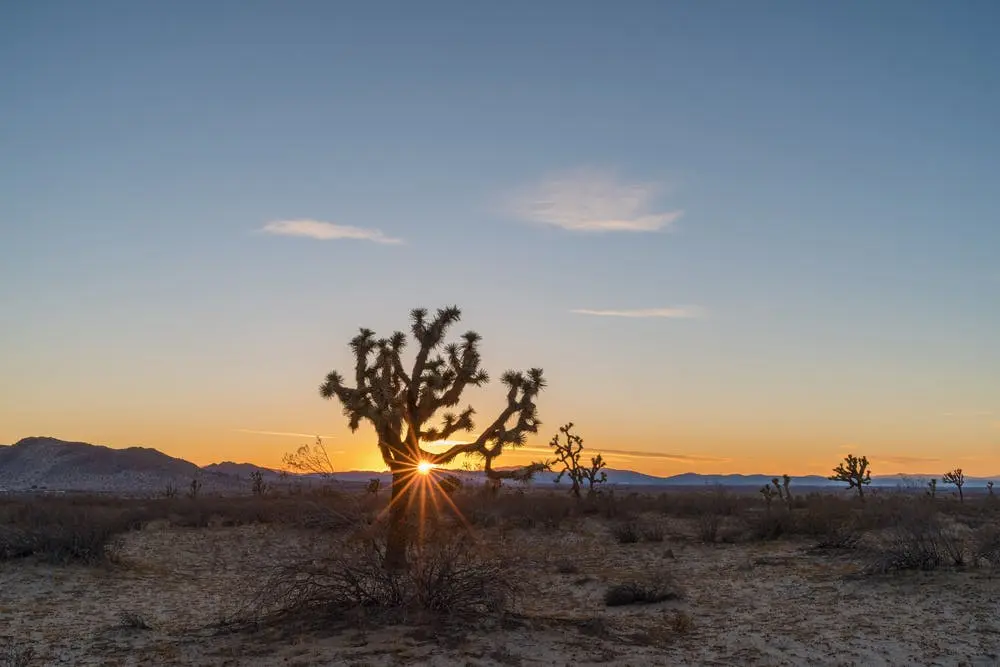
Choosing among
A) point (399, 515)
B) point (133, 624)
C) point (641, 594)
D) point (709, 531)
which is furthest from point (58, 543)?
point (709, 531)

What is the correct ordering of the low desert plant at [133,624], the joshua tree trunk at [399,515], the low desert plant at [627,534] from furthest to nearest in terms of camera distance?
the low desert plant at [627,534], the joshua tree trunk at [399,515], the low desert plant at [133,624]

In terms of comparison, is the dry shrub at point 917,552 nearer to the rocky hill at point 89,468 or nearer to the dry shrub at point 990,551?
the dry shrub at point 990,551

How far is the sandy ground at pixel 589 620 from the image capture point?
30.9ft

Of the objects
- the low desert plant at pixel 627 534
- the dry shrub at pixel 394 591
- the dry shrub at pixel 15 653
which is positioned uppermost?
the dry shrub at pixel 394 591

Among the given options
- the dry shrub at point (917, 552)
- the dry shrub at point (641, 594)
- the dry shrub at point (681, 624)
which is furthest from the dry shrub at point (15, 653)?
the dry shrub at point (917, 552)

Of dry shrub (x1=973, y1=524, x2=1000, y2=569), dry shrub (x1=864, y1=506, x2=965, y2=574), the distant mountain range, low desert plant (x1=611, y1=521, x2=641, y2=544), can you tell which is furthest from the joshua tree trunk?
the distant mountain range

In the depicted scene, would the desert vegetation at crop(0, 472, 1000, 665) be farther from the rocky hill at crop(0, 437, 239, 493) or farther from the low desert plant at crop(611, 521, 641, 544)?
the rocky hill at crop(0, 437, 239, 493)

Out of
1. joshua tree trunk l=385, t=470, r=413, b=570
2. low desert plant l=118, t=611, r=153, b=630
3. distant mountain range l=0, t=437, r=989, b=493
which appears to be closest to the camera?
low desert plant l=118, t=611, r=153, b=630

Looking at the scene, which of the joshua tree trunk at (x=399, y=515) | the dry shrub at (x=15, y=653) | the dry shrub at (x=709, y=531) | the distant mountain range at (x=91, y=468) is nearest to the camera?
the dry shrub at (x=15, y=653)

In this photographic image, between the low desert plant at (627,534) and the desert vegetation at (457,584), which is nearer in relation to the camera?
the desert vegetation at (457,584)

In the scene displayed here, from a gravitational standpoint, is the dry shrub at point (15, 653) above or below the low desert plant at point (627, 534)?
below

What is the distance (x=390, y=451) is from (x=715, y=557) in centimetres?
960

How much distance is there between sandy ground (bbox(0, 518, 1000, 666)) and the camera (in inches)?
371

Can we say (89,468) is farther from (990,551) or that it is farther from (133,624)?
(990,551)
